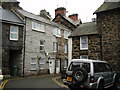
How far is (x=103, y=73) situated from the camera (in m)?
9.24

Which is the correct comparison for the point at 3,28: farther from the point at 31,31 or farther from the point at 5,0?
the point at 5,0

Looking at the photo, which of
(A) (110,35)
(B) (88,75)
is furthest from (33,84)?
(A) (110,35)

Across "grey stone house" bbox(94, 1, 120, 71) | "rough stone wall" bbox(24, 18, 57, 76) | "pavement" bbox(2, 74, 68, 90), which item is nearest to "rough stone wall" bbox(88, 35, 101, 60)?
"grey stone house" bbox(94, 1, 120, 71)

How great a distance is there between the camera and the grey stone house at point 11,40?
17072 mm

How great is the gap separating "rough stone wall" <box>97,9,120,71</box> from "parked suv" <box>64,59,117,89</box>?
212 inches

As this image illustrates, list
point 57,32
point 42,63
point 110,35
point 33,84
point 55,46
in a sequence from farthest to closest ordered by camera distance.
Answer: point 57,32 < point 55,46 < point 42,63 < point 110,35 < point 33,84

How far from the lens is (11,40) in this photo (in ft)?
58.5

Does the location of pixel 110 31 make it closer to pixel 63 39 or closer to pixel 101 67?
pixel 101 67

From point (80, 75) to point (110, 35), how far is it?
28.0ft

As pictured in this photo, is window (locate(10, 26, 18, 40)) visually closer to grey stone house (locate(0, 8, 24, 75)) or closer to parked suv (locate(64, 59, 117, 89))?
grey stone house (locate(0, 8, 24, 75))

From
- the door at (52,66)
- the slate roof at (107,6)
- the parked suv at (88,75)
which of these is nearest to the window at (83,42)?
the slate roof at (107,6)

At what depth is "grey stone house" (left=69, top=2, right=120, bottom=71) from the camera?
14.9m

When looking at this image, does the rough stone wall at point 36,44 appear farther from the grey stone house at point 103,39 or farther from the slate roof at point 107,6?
the slate roof at point 107,6

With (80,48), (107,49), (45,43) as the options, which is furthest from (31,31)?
(107,49)
